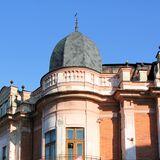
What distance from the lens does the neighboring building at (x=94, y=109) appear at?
30.6m

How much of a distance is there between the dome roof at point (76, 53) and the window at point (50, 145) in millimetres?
4562

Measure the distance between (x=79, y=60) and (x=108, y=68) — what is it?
288cm

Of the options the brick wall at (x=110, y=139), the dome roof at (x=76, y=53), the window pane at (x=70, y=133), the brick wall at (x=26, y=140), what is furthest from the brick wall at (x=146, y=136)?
the brick wall at (x=26, y=140)

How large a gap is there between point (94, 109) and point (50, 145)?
3.51 meters

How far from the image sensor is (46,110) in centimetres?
3244

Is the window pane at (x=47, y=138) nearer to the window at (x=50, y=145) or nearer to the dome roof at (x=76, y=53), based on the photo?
the window at (x=50, y=145)

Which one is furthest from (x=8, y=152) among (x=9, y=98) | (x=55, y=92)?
(x=55, y=92)

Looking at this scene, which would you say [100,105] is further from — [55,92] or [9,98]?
[9,98]

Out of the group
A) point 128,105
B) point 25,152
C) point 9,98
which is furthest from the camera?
point 9,98

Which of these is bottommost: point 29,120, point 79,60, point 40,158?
point 40,158

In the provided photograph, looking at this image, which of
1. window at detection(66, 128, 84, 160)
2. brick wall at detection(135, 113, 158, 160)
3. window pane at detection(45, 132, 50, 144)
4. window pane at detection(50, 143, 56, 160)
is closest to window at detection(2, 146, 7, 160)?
window pane at detection(45, 132, 50, 144)

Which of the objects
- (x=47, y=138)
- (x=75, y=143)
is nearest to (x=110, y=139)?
(x=75, y=143)

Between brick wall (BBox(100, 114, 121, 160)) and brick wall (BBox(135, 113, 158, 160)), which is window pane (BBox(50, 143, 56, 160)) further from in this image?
brick wall (BBox(135, 113, 158, 160))

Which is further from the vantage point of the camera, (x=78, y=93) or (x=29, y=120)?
(x=29, y=120)
